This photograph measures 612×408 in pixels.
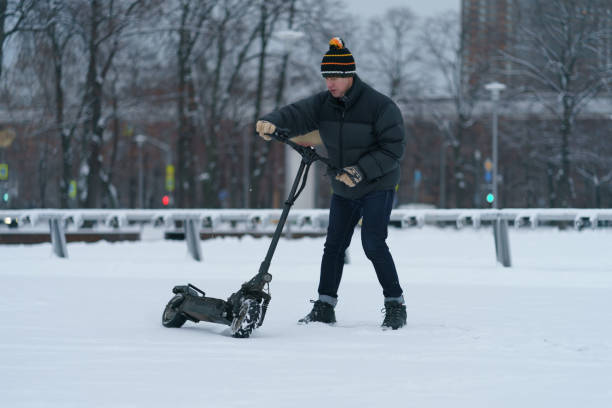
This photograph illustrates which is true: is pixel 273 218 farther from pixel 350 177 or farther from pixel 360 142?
pixel 350 177

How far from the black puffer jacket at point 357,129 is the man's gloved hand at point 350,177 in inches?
4.6

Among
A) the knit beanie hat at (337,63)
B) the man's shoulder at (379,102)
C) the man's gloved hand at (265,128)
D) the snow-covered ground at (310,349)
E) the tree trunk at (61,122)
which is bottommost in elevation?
the snow-covered ground at (310,349)

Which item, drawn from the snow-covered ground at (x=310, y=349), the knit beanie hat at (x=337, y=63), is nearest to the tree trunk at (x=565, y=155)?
the snow-covered ground at (x=310, y=349)

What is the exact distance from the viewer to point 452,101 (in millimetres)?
39781

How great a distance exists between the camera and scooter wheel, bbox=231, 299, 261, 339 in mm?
5234

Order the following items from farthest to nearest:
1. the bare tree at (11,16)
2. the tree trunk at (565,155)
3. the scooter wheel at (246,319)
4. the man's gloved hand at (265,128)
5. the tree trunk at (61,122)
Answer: the tree trunk at (565,155) → the tree trunk at (61,122) → the bare tree at (11,16) → the man's gloved hand at (265,128) → the scooter wheel at (246,319)

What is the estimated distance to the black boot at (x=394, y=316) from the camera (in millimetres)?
5748

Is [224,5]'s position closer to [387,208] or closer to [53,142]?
[53,142]

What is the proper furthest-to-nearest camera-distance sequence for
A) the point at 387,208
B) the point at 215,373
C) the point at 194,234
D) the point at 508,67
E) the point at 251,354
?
the point at 508,67
the point at 194,234
the point at 387,208
the point at 251,354
the point at 215,373

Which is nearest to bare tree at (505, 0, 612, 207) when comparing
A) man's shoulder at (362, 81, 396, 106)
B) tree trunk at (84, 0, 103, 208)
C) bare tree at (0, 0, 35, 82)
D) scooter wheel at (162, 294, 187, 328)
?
tree trunk at (84, 0, 103, 208)

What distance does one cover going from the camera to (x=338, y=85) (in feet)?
19.2

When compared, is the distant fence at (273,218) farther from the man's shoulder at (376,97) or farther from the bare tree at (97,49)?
the bare tree at (97,49)

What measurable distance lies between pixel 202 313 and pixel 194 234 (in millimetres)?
7676

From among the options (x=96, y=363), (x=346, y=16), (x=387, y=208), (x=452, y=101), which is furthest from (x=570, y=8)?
(x=96, y=363)
